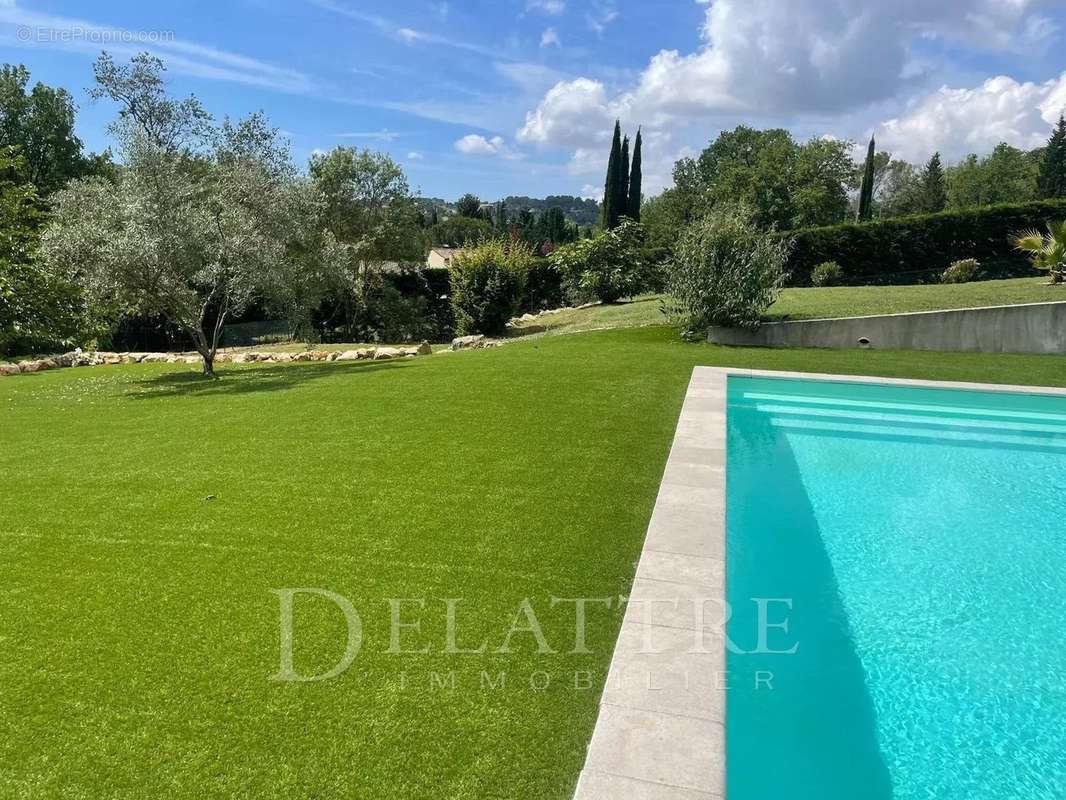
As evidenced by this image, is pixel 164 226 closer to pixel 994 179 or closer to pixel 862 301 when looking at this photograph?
pixel 862 301

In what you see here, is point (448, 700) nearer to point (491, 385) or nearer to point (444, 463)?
point (444, 463)

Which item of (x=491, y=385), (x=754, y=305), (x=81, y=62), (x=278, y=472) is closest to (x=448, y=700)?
(x=278, y=472)

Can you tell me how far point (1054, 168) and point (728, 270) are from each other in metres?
45.3

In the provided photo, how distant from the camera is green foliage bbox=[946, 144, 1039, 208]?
179 feet

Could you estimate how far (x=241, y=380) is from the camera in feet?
37.2

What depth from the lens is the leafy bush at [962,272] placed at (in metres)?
18.5

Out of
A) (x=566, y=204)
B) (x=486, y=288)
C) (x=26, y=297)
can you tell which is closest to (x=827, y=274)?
(x=486, y=288)

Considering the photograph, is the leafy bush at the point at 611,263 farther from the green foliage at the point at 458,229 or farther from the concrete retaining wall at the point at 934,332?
the green foliage at the point at 458,229

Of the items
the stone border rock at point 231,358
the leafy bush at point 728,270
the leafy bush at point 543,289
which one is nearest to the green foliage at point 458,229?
the leafy bush at point 543,289

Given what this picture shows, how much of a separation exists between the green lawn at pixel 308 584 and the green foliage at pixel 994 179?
62536 mm

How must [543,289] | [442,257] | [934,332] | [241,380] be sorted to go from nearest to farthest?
[241,380] < [934,332] < [543,289] < [442,257]

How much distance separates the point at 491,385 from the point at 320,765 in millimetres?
6960

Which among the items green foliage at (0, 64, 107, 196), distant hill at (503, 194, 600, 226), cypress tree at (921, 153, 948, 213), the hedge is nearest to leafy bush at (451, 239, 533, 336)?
the hedge

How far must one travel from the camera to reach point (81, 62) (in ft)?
40.7
